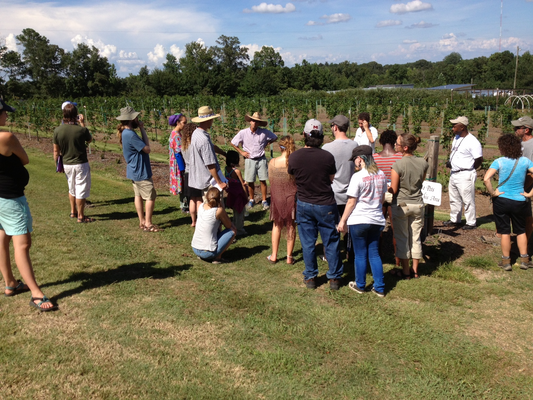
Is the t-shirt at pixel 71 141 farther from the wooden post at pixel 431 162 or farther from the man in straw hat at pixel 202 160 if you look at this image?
the wooden post at pixel 431 162

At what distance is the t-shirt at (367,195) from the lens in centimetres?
415

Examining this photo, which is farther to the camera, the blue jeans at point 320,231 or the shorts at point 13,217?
the blue jeans at point 320,231

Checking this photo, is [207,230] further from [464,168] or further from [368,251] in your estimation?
[464,168]

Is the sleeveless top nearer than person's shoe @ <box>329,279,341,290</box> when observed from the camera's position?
No

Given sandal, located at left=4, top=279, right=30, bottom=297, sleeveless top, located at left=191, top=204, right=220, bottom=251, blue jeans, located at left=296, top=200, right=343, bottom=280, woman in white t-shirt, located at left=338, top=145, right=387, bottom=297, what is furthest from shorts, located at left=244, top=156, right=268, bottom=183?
sandal, located at left=4, top=279, right=30, bottom=297

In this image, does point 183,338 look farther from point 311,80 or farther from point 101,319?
point 311,80

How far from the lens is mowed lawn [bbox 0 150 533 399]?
3.02 m

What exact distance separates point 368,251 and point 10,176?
3.36m

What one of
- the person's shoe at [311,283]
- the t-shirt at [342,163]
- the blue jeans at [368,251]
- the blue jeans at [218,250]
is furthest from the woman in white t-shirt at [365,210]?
the blue jeans at [218,250]

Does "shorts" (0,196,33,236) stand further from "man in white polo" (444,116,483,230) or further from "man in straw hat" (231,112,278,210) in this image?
"man in white polo" (444,116,483,230)

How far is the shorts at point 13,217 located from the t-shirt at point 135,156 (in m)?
2.32

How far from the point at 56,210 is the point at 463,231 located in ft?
21.6

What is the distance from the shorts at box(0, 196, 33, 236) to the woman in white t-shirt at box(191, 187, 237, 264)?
1868 mm

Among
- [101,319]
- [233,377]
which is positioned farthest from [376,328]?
[101,319]
